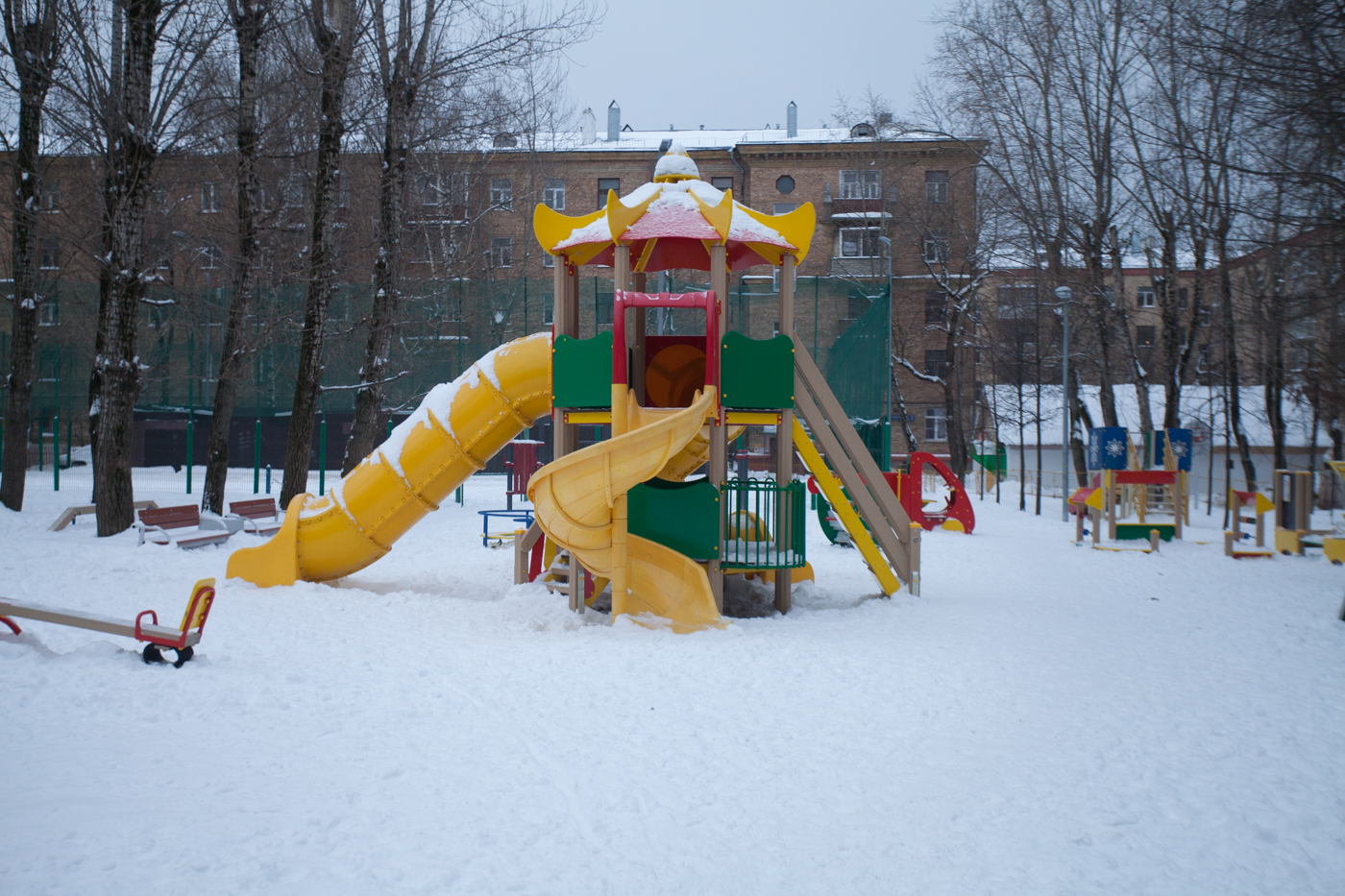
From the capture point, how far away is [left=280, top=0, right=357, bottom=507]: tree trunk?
1398 centimetres

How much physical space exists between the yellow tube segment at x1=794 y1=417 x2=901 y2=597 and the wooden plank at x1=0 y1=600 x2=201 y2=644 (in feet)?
18.7

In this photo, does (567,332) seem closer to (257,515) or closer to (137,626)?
(137,626)

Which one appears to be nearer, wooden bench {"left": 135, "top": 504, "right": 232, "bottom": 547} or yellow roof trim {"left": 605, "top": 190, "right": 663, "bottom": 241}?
yellow roof trim {"left": 605, "top": 190, "right": 663, "bottom": 241}

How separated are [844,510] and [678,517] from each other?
6.39ft

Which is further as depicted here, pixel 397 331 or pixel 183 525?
pixel 397 331

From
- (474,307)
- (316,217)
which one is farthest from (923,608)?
(474,307)

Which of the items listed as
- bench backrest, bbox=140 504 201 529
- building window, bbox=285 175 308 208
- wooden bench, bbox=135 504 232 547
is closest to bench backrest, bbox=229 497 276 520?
wooden bench, bbox=135 504 232 547

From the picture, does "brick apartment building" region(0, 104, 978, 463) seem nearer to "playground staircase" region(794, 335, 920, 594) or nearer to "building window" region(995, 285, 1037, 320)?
"building window" region(995, 285, 1037, 320)

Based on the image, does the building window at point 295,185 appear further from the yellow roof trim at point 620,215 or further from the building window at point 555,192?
the building window at point 555,192

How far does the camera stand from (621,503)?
307 inches

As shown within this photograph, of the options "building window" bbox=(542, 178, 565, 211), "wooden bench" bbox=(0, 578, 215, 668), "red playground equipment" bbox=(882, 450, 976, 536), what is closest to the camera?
"wooden bench" bbox=(0, 578, 215, 668)

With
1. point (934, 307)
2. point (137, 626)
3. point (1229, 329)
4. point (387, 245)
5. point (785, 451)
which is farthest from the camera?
point (934, 307)

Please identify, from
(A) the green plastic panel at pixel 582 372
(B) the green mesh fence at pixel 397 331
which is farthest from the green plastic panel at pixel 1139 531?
(A) the green plastic panel at pixel 582 372

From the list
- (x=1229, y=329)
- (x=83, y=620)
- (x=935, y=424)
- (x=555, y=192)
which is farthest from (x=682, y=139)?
(x=83, y=620)
